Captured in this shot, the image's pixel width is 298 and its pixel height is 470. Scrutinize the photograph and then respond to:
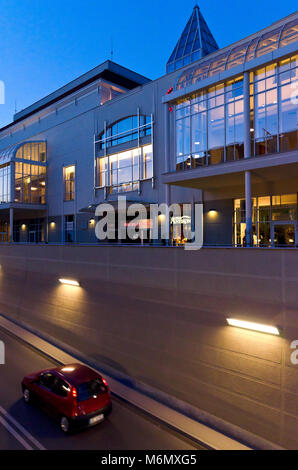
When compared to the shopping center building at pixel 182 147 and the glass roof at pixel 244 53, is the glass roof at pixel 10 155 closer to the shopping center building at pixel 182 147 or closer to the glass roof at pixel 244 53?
the shopping center building at pixel 182 147

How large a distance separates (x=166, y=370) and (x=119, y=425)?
2436mm

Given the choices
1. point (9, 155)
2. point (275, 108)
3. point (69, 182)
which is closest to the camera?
point (275, 108)

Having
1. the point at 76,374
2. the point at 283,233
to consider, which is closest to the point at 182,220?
the point at 283,233

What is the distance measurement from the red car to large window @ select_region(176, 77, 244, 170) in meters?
11.9

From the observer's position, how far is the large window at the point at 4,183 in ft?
101

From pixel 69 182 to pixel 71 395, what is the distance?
22.5 m

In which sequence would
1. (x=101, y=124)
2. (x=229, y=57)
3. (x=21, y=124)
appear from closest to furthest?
(x=229, y=57)
(x=101, y=124)
(x=21, y=124)

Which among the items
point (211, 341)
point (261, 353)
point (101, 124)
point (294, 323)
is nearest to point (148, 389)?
point (211, 341)

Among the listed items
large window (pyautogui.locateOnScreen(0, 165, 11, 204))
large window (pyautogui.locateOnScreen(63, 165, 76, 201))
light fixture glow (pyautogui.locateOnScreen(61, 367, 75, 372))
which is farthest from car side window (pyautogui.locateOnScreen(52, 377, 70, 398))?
large window (pyautogui.locateOnScreen(0, 165, 11, 204))

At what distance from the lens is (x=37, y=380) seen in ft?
32.6

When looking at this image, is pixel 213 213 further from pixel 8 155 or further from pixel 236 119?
pixel 8 155

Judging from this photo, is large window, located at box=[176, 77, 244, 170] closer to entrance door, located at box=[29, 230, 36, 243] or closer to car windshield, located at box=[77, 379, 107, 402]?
car windshield, located at box=[77, 379, 107, 402]

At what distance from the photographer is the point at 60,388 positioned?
917cm

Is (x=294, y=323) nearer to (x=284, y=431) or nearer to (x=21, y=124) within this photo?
(x=284, y=431)
